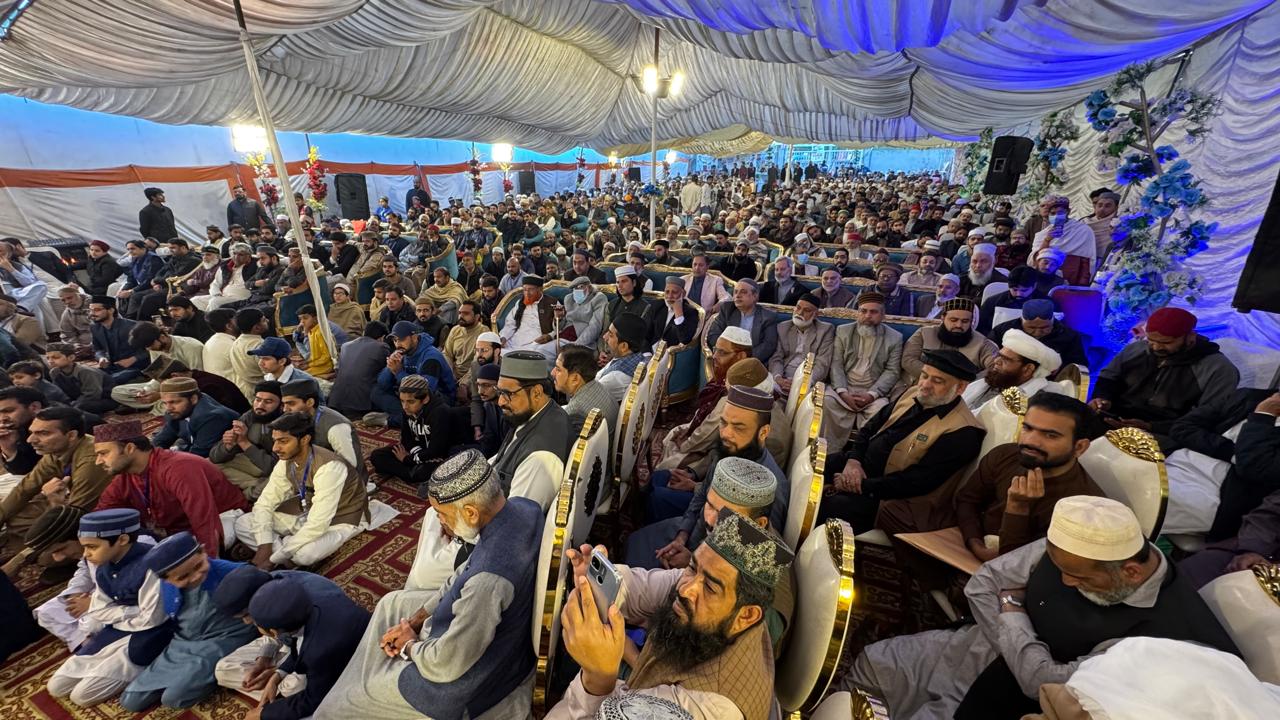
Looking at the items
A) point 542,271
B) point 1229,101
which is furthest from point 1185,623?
point 542,271

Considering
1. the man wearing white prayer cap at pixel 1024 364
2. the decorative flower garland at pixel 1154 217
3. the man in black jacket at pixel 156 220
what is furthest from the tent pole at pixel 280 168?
the decorative flower garland at pixel 1154 217

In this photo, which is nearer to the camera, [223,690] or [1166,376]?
[223,690]

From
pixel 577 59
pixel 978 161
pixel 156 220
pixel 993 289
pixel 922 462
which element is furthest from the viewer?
pixel 978 161

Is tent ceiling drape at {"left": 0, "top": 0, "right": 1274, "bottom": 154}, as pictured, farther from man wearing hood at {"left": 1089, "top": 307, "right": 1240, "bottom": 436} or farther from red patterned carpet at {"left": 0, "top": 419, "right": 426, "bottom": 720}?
red patterned carpet at {"left": 0, "top": 419, "right": 426, "bottom": 720}

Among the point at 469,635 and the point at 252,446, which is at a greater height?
the point at 469,635

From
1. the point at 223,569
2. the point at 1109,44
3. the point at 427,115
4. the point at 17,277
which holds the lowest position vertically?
the point at 223,569

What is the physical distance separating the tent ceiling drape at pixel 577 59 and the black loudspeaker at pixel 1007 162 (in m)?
0.59

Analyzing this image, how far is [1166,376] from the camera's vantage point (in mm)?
3201

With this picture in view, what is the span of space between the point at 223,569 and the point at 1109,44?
755cm

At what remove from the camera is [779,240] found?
10.2 metres

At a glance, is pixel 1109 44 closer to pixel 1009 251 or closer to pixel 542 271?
pixel 1009 251

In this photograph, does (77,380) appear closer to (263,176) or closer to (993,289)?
(993,289)

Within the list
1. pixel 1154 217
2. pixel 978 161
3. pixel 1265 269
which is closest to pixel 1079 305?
pixel 1154 217

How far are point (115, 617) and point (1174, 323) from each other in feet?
18.4
